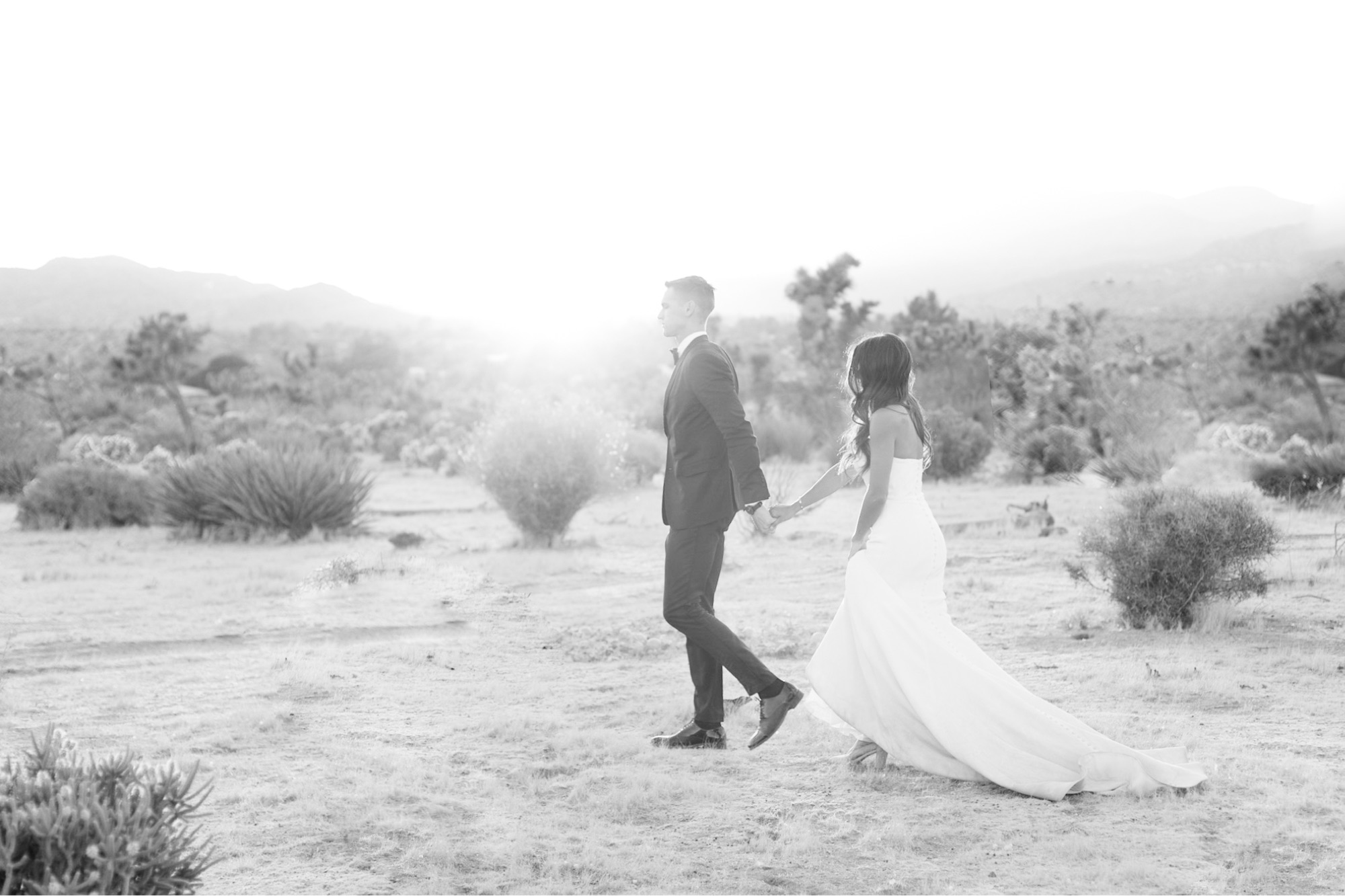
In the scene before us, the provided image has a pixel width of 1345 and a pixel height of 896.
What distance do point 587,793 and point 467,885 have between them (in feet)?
3.47

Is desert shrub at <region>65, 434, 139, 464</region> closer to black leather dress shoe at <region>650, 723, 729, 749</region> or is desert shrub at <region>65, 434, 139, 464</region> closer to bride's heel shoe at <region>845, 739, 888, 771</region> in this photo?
black leather dress shoe at <region>650, 723, 729, 749</region>

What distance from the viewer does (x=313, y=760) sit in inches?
224

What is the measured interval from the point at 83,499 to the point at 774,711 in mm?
14842

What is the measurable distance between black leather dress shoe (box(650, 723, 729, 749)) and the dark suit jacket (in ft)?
3.46

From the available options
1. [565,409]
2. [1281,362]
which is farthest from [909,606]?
[1281,362]

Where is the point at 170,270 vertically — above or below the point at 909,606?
above

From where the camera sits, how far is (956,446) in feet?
71.8

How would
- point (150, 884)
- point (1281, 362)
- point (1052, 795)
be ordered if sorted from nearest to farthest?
point (150, 884) → point (1052, 795) → point (1281, 362)

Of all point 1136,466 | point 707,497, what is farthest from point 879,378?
point 1136,466

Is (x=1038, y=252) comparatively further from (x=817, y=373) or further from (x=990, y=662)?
(x=990, y=662)

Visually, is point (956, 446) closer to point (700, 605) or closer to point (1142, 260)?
point (700, 605)

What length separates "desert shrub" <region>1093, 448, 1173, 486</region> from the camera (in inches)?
750

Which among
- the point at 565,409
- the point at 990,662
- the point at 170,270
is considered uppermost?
the point at 170,270

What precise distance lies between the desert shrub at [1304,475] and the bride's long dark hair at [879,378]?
11830mm
